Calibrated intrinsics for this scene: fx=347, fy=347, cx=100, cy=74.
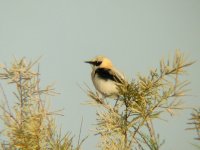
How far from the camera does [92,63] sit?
21.4 ft

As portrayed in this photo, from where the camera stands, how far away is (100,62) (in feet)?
20.3

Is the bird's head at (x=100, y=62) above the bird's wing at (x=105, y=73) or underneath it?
above

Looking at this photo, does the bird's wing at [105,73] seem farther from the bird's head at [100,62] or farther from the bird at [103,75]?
the bird's head at [100,62]

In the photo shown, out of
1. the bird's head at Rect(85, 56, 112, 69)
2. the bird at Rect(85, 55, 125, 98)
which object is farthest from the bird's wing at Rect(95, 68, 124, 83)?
the bird's head at Rect(85, 56, 112, 69)

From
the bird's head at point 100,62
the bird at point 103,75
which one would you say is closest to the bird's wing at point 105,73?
the bird at point 103,75

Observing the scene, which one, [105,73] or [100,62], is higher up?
[100,62]

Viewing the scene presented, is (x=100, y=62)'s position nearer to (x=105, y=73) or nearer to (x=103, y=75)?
(x=103, y=75)

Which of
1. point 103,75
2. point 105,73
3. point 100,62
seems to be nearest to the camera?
point 105,73

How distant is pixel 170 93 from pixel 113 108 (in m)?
0.67

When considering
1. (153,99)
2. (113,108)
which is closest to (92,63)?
(113,108)

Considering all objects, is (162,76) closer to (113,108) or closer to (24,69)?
(113,108)

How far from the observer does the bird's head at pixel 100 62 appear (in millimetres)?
5949

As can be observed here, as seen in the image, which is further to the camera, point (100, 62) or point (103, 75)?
point (100, 62)

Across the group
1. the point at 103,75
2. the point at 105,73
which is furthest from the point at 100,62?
the point at 105,73
